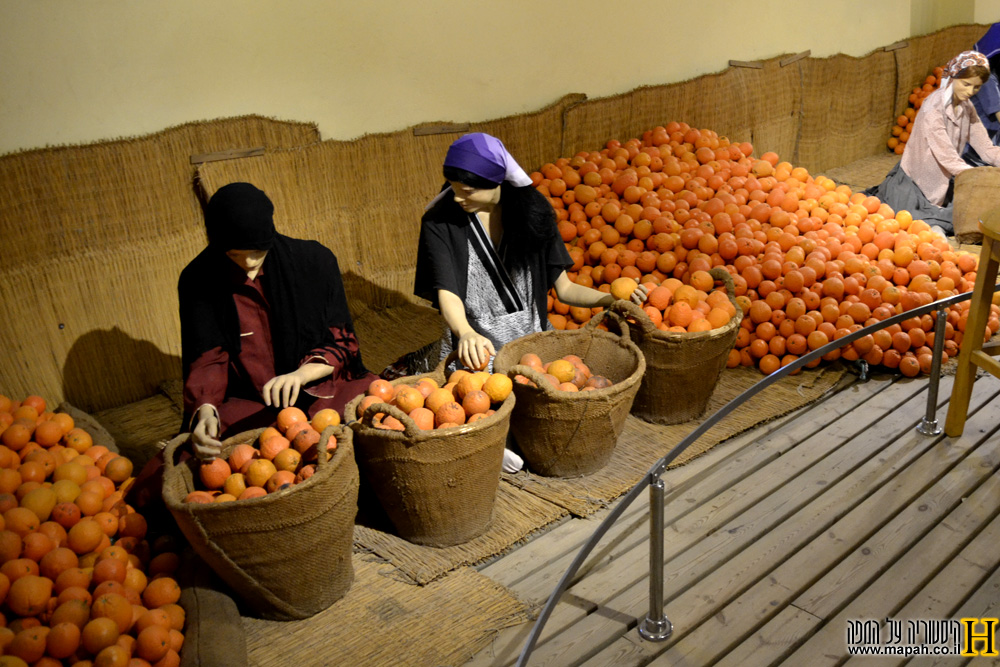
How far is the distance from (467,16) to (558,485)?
2880 mm

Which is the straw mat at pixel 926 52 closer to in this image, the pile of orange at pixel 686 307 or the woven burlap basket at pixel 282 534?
the pile of orange at pixel 686 307

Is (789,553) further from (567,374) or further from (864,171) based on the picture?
(864,171)

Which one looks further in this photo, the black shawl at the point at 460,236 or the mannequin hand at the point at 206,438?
the black shawl at the point at 460,236

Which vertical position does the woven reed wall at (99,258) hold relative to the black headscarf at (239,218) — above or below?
below

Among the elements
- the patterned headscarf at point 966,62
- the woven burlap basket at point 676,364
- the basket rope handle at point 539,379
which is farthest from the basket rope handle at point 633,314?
the patterned headscarf at point 966,62

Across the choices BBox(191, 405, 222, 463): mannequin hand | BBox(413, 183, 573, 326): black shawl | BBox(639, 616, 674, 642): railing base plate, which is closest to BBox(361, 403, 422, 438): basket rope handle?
BBox(191, 405, 222, 463): mannequin hand

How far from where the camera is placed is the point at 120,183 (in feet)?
12.3

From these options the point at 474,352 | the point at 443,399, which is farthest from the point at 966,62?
the point at 443,399

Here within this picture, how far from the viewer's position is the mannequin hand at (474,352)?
116 inches

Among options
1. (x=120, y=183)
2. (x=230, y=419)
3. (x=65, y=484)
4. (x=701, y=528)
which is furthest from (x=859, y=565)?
(x=120, y=183)

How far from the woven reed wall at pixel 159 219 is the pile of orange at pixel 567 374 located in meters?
1.53

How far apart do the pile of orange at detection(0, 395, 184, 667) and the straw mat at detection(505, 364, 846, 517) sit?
1328 mm

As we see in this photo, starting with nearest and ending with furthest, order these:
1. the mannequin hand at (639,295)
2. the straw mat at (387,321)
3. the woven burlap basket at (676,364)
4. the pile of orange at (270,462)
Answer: the pile of orange at (270,462) → the woven burlap basket at (676,364) → the mannequin hand at (639,295) → the straw mat at (387,321)

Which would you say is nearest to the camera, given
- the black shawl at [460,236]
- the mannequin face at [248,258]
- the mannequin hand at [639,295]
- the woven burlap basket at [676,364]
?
the mannequin face at [248,258]
